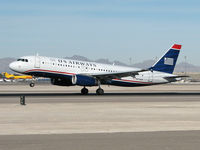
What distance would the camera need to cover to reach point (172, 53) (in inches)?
2101

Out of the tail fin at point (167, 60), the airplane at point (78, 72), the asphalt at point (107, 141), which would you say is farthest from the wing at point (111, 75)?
the asphalt at point (107, 141)

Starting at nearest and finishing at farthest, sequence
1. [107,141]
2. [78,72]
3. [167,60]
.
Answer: [107,141], [78,72], [167,60]

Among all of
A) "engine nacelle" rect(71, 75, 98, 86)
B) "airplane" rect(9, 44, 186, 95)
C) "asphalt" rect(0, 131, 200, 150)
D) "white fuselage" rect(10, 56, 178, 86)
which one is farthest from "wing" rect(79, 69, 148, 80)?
"asphalt" rect(0, 131, 200, 150)

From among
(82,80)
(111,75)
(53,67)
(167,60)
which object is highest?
(167,60)

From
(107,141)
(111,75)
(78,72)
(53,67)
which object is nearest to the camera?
(107,141)

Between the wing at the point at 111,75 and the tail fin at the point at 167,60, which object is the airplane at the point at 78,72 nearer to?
the wing at the point at 111,75

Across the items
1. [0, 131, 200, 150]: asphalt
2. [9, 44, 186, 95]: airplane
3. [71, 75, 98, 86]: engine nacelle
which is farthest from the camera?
[9, 44, 186, 95]: airplane

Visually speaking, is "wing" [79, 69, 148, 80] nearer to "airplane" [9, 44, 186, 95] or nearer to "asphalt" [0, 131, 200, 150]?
"airplane" [9, 44, 186, 95]

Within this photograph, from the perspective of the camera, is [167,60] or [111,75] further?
[167,60]

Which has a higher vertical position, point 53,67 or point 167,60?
point 167,60

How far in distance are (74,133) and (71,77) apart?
30.7 meters

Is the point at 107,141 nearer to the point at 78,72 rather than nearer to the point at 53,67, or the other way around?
the point at 53,67

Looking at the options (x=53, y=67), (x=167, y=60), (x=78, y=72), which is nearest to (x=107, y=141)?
(x=53, y=67)

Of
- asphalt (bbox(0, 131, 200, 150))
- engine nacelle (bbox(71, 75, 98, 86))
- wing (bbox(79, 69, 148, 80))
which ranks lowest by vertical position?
asphalt (bbox(0, 131, 200, 150))
